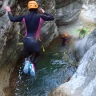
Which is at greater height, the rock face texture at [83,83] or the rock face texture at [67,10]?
the rock face texture at [83,83]

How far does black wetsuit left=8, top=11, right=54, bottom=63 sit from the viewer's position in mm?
8320

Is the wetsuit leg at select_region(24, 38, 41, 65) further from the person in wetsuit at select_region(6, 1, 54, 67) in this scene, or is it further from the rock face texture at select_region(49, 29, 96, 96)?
the rock face texture at select_region(49, 29, 96, 96)

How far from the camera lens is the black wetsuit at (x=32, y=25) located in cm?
832

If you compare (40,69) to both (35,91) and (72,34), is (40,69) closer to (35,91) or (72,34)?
(35,91)

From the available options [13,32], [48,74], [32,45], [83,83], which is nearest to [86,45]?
[48,74]

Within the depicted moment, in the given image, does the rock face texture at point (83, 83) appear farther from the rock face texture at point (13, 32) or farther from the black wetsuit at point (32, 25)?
the rock face texture at point (13, 32)

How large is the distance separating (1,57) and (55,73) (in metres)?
3.12

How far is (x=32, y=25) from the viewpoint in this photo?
27.6 ft

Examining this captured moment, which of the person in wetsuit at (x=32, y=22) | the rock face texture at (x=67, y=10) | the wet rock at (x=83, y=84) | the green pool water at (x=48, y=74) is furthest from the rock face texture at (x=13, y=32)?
the wet rock at (x=83, y=84)

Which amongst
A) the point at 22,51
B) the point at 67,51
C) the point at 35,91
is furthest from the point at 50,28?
the point at 35,91

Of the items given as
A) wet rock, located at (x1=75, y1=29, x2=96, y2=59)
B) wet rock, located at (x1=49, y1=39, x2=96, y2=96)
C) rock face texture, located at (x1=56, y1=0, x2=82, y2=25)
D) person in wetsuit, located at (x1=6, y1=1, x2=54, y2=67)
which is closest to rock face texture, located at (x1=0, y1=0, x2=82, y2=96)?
rock face texture, located at (x1=56, y1=0, x2=82, y2=25)

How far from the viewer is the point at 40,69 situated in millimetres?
11602

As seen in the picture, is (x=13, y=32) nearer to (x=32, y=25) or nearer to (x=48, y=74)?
(x=32, y=25)

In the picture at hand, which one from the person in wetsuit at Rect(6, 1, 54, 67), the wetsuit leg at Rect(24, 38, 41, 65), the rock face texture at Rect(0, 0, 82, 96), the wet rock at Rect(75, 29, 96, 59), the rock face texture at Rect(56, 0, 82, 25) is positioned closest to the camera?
the person in wetsuit at Rect(6, 1, 54, 67)
